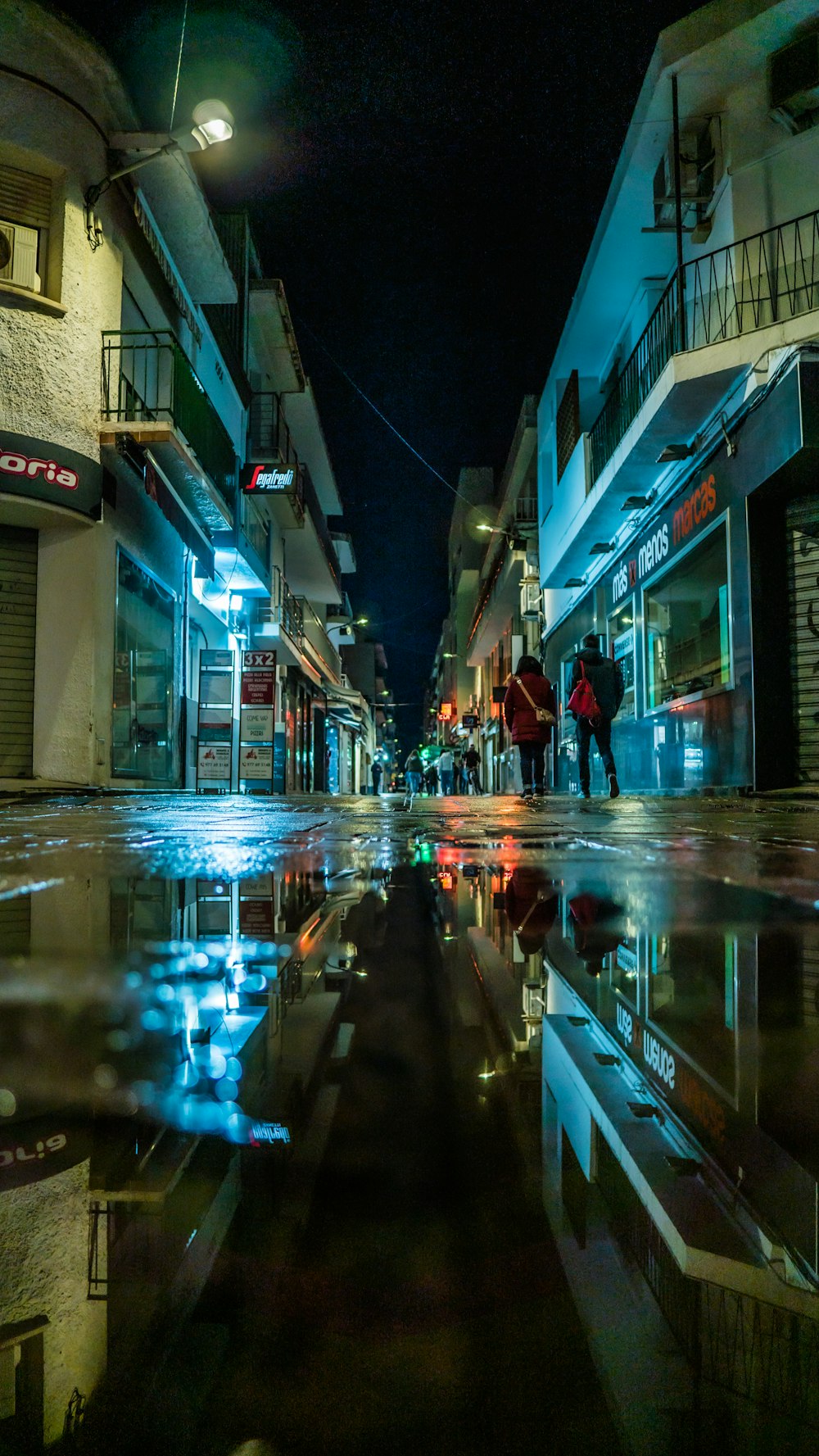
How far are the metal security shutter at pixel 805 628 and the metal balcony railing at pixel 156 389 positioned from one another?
24.5 feet

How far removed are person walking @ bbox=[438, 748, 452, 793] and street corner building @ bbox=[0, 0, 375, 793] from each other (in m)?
12.5

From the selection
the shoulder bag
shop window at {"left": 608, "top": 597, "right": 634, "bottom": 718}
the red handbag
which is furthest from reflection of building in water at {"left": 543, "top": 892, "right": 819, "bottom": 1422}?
shop window at {"left": 608, "top": 597, "right": 634, "bottom": 718}

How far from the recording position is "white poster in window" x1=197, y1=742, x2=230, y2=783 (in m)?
15.3

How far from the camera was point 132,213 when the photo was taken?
12.0m

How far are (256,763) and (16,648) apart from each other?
6.14m

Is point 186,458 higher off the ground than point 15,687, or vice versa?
point 186,458

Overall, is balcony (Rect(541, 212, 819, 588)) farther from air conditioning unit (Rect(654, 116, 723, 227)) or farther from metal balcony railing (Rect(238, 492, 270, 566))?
metal balcony railing (Rect(238, 492, 270, 566))

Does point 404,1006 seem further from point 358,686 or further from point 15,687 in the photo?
point 358,686

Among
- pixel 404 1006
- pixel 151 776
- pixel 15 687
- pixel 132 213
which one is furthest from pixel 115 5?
pixel 404 1006

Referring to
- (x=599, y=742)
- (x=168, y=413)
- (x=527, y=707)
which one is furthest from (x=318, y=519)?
(x=599, y=742)

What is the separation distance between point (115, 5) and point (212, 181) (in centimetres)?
488

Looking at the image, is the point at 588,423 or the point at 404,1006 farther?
the point at 588,423

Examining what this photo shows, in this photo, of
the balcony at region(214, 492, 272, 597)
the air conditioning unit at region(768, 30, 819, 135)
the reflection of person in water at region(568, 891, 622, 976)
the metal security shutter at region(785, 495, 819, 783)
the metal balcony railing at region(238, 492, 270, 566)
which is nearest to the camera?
the reflection of person in water at region(568, 891, 622, 976)

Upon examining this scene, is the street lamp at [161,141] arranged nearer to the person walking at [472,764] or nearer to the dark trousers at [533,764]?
the dark trousers at [533,764]
